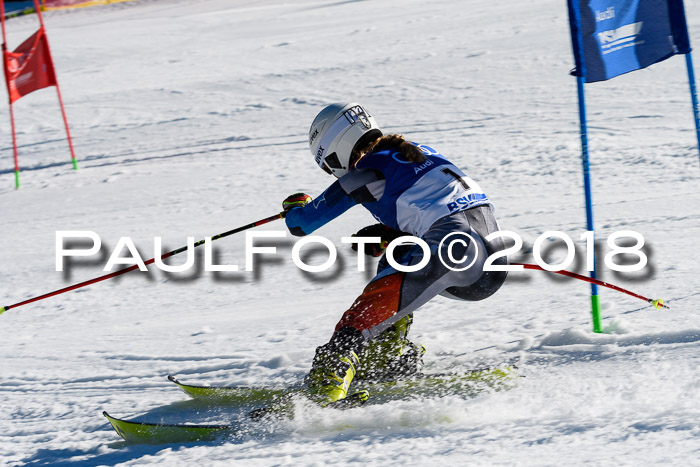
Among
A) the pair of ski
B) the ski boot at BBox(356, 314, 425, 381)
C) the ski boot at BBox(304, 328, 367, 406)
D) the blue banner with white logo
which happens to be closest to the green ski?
the pair of ski

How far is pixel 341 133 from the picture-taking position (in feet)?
12.7

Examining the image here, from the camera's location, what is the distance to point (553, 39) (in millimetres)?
12656

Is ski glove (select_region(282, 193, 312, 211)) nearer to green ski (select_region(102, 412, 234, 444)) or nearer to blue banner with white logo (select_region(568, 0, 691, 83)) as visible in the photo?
green ski (select_region(102, 412, 234, 444))

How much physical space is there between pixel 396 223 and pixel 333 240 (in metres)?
2.87

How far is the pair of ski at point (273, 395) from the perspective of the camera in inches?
143

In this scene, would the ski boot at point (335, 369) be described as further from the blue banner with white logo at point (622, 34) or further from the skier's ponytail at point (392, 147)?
the blue banner with white logo at point (622, 34)

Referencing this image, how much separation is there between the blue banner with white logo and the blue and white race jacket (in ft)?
3.10

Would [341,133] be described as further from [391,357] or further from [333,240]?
[333,240]

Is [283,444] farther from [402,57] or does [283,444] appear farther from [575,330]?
[402,57]

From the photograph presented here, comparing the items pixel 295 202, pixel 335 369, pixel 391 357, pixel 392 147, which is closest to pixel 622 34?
pixel 392 147

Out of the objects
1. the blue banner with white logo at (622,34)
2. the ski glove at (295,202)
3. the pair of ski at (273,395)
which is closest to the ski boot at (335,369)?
the pair of ski at (273,395)

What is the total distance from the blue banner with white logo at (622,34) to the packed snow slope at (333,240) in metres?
1.39

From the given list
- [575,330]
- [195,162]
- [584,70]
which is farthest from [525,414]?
[195,162]

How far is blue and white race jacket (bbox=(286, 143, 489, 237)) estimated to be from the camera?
3623mm
